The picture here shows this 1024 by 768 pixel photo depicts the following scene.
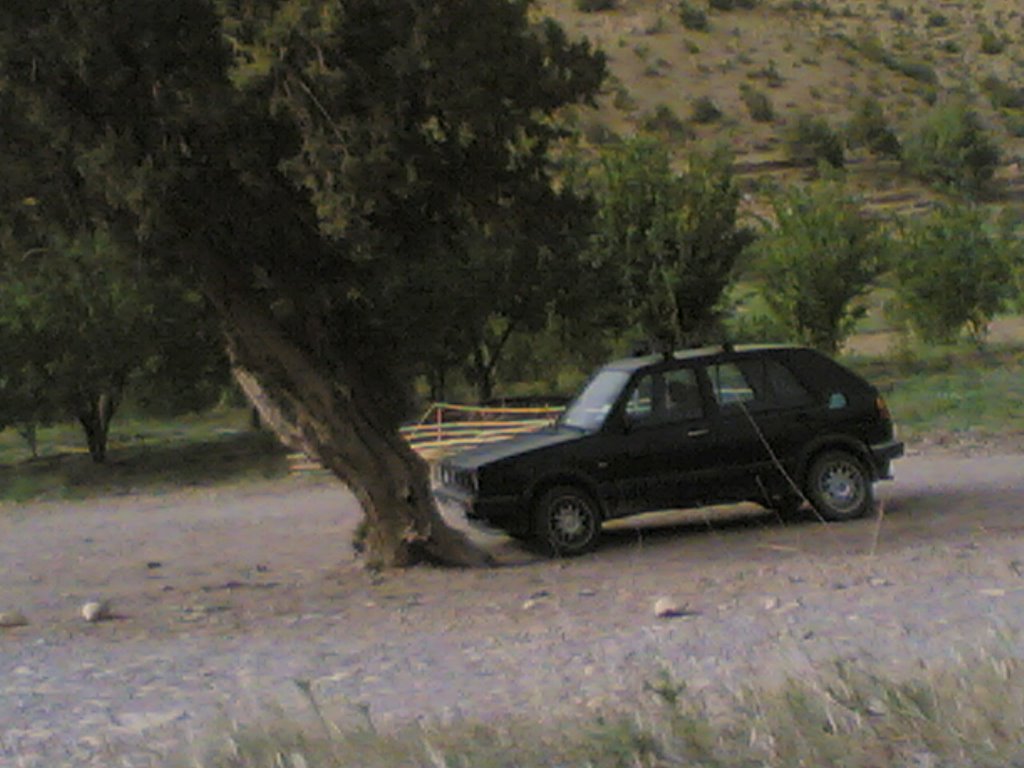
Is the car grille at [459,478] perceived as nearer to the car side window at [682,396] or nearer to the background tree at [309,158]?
the background tree at [309,158]

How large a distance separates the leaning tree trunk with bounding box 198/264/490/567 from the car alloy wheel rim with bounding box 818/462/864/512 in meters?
3.65

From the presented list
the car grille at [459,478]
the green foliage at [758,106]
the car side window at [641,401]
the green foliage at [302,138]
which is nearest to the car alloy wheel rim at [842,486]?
the car side window at [641,401]

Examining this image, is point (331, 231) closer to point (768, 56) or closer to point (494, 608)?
point (494, 608)

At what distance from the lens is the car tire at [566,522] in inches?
484

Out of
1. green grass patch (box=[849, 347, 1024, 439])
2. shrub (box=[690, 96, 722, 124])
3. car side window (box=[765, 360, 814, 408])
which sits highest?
shrub (box=[690, 96, 722, 124])

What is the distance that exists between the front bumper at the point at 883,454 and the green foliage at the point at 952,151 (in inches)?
2543

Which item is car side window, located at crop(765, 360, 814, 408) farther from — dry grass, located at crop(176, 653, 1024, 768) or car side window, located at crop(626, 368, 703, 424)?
dry grass, located at crop(176, 653, 1024, 768)

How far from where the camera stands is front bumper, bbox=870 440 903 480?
13289 millimetres

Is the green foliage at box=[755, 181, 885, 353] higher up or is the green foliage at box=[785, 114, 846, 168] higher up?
the green foliage at box=[785, 114, 846, 168]

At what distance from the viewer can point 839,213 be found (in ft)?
135

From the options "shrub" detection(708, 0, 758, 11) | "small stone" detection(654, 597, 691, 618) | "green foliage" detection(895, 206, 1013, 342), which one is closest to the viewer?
"small stone" detection(654, 597, 691, 618)

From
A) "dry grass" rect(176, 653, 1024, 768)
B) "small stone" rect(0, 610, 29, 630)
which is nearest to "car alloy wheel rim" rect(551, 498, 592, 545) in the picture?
"small stone" rect(0, 610, 29, 630)

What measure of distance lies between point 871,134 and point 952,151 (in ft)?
18.2

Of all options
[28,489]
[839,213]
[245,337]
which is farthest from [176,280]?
[839,213]
